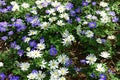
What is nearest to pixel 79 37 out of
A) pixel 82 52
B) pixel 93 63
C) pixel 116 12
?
pixel 82 52

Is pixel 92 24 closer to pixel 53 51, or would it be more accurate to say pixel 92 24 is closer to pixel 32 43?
pixel 53 51

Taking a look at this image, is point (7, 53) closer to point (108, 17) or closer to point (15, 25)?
A: point (15, 25)

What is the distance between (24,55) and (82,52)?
778 millimetres

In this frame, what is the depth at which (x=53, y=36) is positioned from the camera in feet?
15.8

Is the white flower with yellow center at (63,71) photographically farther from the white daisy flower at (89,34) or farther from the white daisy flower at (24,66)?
the white daisy flower at (89,34)

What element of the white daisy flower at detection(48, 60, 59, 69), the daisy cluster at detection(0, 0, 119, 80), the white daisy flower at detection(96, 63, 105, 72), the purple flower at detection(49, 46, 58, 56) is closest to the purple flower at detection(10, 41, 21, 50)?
the daisy cluster at detection(0, 0, 119, 80)

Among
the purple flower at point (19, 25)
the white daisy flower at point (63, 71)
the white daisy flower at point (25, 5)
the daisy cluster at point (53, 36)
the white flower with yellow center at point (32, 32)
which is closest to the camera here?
the white daisy flower at point (63, 71)

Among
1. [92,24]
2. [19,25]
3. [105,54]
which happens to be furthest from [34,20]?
[105,54]

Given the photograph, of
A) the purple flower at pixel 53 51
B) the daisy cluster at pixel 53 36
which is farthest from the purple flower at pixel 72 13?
the purple flower at pixel 53 51

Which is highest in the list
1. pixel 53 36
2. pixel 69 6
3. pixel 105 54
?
pixel 69 6

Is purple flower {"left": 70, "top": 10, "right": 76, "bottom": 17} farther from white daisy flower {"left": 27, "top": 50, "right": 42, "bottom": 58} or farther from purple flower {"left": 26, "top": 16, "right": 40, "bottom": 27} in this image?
white daisy flower {"left": 27, "top": 50, "right": 42, "bottom": 58}

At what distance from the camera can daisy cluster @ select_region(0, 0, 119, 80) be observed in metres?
4.37

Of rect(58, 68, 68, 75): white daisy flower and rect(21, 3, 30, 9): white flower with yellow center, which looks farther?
rect(21, 3, 30, 9): white flower with yellow center

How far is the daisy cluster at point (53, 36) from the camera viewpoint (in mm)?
4371
